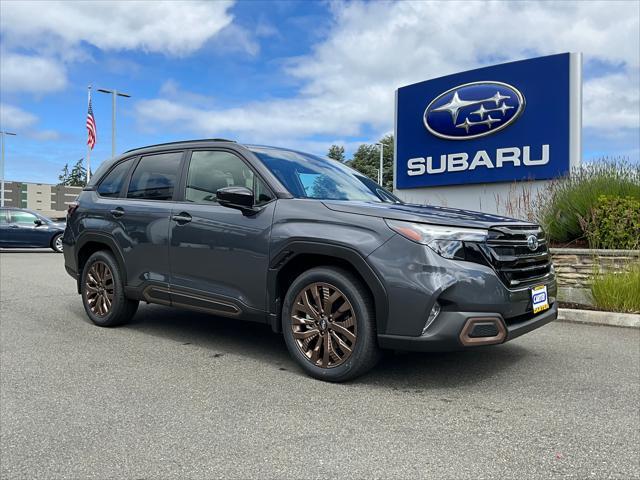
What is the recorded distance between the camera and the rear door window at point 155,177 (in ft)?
17.3

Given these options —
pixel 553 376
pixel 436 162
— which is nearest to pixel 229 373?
pixel 553 376

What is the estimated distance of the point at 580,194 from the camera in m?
8.64

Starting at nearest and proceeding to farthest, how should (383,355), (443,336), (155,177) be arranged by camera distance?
(443,336) < (383,355) < (155,177)

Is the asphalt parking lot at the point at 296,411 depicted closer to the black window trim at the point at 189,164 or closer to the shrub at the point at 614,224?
the black window trim at the point at 189,164

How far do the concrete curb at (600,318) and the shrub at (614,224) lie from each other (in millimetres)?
1415

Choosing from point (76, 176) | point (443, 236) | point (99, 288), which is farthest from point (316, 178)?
point (76, 176)

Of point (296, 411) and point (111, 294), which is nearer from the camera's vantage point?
point (296, 411)

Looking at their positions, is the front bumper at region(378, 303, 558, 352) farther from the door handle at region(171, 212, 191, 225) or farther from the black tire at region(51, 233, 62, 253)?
the black tire at region(51, 233, 62, 253)

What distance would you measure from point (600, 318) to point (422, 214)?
394 cm

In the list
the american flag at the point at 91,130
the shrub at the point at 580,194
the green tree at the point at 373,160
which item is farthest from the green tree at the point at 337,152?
the shrub at the point at 580,194

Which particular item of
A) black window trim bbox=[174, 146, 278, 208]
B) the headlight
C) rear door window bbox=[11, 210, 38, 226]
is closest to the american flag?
rear door window bbox=[11, 210, 38, 226]

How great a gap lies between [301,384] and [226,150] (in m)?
2.14

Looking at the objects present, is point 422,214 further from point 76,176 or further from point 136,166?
point 76,176

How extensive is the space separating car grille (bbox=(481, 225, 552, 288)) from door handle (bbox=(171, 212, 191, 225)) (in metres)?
2.52
